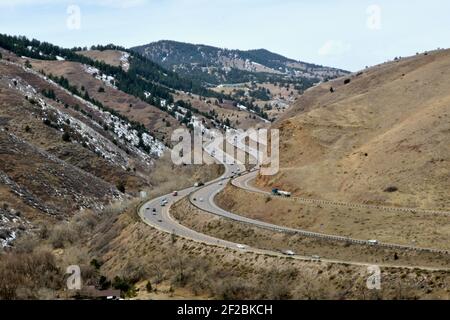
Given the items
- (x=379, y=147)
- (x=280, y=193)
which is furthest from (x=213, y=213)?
(x=379, y=147)

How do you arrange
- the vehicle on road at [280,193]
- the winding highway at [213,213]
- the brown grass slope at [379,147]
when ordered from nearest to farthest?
the winding highway at [213,213] → the brown grass slope at [379,147] → the vehicle on road at [280,193]

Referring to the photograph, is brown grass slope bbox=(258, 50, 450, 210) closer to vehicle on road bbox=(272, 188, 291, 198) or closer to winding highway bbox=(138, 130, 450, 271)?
vehicle on road bbox=(272, 188, 291, 198)

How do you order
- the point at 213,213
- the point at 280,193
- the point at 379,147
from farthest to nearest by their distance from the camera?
the point at 379,147 → the point at 280,193 → the point at 213,213

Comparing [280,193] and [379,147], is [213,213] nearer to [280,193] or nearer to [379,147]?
[280,193]

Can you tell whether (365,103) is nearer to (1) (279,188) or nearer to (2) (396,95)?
(2) (396,95)

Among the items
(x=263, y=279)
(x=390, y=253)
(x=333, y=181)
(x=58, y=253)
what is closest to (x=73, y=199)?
(x=58, y=253)

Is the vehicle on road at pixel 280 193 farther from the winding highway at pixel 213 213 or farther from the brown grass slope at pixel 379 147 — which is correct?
the winding highway at pixel 213 213

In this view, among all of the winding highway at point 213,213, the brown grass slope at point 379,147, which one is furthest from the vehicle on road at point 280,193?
the winding highway at point 213,213

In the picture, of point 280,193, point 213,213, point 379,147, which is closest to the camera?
point 213,213

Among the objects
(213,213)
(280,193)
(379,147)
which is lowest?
(213,213)
